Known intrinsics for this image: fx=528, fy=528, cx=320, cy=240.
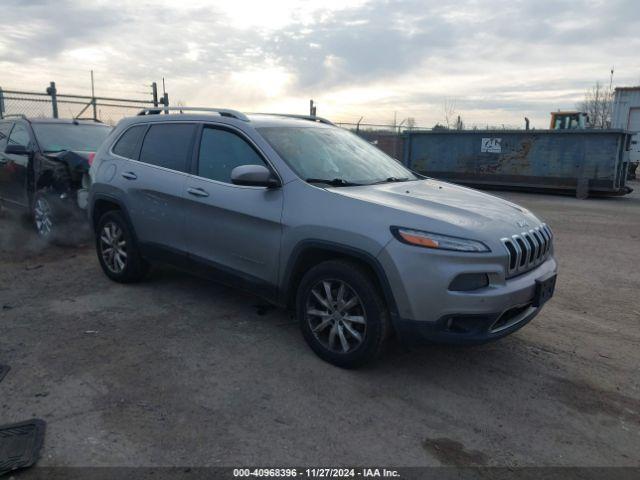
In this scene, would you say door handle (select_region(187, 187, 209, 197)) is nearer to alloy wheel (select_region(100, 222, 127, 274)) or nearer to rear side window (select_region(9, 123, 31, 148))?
alloy wheel (select_region(100, 222, 127, 274))

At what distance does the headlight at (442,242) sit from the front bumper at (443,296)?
4cm

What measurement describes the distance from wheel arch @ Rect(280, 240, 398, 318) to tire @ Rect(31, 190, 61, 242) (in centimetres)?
456

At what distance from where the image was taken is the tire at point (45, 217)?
7.07m

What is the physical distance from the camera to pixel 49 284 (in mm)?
5566

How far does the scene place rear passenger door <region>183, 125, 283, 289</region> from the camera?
13.0 ft

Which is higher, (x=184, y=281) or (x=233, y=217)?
(x=233, y=217)

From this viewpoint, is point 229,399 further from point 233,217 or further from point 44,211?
point 44,211

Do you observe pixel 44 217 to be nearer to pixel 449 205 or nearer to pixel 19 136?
pixel 19 136

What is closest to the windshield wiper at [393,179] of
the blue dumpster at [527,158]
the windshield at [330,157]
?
the windshield at [330,157]

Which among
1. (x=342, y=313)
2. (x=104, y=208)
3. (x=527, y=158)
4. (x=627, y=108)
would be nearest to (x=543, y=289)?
(x=342, y=313)

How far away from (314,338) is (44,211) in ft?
16.8

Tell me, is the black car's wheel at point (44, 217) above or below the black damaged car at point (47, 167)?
below

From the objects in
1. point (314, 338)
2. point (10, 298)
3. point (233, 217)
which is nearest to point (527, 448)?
point (314, 338)

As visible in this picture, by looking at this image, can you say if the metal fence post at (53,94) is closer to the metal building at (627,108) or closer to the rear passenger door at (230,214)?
the rear passenger door at (230,214)
